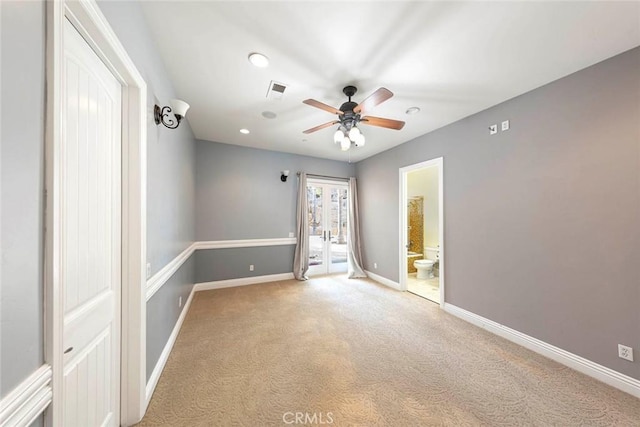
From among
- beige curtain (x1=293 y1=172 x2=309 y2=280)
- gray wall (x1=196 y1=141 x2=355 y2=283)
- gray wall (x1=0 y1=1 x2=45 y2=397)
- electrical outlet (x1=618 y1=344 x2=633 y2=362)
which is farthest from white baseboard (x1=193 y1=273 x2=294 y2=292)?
electrical outlet (x1=618 y1=344 x2=633 y2=362)

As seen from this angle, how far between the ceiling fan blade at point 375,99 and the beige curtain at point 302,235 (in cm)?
269

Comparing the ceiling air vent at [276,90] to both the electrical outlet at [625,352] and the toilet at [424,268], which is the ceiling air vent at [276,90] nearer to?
the electrical outlet at [625,352]

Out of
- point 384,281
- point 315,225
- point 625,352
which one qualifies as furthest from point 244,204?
point 625,352

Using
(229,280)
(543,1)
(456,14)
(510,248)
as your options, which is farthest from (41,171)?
(229,280)

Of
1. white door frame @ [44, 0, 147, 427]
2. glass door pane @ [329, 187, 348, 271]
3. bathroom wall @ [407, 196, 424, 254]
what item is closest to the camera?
white door frame @ [44, 0, 147, 427]

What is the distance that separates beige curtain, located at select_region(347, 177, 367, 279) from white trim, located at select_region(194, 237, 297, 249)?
127 centimetres

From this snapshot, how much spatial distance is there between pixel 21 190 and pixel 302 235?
4.25m

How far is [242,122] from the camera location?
3303mm

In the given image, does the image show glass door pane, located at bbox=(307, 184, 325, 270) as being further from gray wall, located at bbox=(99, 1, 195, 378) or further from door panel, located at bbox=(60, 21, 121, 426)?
door panel, located at bbox=(60, 21, 121, 426)

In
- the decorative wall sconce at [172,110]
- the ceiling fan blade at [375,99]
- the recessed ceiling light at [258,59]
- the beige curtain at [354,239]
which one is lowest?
the beige curtain at [354,239]

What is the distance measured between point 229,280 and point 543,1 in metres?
4.99

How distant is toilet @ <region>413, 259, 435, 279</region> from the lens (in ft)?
16.2

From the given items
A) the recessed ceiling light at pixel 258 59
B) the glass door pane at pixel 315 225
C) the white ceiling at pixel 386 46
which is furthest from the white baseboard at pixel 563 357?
the recessed ceiling light at pixel 258 59

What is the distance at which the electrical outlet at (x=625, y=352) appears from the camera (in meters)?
1.80
